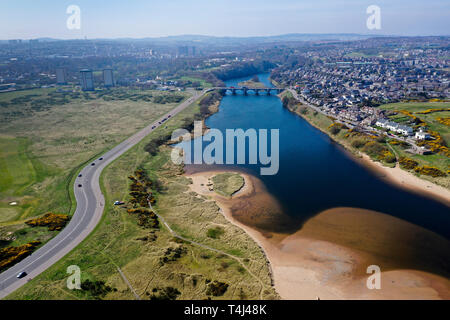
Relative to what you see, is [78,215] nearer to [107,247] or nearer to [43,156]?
[107,247]

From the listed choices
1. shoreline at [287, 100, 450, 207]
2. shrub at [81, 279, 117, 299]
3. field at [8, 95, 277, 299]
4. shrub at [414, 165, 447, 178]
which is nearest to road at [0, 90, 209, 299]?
field at [8, 95, 277, 299]

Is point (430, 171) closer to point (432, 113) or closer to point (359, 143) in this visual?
point (359, 143)

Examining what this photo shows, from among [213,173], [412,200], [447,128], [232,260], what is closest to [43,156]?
[213,173]

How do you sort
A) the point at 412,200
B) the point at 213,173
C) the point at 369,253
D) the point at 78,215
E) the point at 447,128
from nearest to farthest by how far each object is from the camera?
1. the point at 369,253
2. the point at 78,215
3. the point at 412,200
4. the point at 213,173
5. the point at 447,128

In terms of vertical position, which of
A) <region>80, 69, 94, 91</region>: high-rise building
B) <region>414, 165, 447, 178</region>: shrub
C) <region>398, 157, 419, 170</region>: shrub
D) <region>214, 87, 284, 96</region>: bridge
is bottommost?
<region>414, 165, 447, 178</region>: shrub

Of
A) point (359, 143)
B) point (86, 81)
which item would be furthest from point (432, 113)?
point (86, 81)

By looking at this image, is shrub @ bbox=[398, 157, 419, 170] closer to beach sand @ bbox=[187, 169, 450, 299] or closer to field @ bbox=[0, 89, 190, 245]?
beach sand @ bbox=[187, 169, 450, 299]
